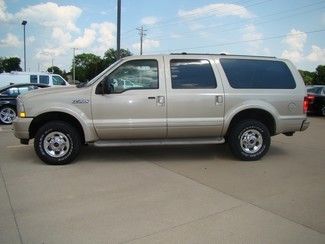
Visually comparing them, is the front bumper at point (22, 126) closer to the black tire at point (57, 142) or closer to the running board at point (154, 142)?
the black tire at point (57, 142)

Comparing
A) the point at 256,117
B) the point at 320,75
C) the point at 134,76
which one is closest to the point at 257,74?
the point at 256,117

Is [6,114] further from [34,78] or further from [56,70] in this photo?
[56,70]

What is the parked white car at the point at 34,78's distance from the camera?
21031 millimetres

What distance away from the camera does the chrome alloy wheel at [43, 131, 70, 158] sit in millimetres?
6996

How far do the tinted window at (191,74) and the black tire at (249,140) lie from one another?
37.4 inches

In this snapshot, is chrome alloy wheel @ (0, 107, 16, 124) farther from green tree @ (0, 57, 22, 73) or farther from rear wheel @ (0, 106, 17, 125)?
green tree @ (0, 57, 22, 73)

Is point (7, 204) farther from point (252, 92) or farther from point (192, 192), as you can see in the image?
point (252, 92)

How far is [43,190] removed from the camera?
5.59 meters

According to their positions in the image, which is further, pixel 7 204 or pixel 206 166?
pixel 206 166

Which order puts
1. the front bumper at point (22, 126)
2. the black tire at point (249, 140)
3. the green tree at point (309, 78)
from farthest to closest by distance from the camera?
the green tree at point (309, 78), the black tire at point (249, 140), the front bumper at point (22, 126)

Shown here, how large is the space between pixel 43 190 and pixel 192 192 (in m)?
2.06

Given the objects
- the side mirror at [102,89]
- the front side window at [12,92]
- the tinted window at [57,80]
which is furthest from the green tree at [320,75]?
the side mirror at [102,89]

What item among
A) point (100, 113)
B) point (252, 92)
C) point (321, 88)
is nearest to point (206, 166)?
point (252, 92)

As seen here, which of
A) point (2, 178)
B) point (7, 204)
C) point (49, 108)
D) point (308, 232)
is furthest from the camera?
point (49, 108)
